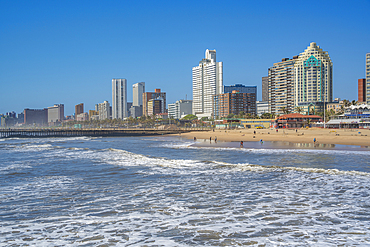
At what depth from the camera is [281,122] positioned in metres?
102

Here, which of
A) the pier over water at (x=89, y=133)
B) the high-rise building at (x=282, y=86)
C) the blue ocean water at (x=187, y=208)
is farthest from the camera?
the high-rise building at (x=282, y=86)

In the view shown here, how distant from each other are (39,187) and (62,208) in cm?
529

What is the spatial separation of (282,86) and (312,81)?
58.0 ft

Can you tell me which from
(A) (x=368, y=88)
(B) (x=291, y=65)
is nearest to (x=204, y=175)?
(A) (x=368, y=88)

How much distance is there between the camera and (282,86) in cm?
16912

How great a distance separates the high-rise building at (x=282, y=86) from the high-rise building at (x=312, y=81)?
341cm

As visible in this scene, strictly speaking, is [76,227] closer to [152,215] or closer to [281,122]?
[152,215]

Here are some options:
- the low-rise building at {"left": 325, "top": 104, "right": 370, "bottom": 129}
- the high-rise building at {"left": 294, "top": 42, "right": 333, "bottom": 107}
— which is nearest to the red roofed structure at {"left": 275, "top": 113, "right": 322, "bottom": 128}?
the low-rise building at {"left": 325, "top": 104, "right": 370, "bottom": 129}

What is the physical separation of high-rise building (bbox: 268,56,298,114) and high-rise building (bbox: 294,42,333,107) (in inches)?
134

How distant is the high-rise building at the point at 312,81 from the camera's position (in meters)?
156

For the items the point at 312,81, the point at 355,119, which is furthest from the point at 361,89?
the point at 355,119

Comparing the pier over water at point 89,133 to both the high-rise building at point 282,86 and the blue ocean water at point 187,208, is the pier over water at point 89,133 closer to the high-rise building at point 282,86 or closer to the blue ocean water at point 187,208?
the high-rise building at point 282,86

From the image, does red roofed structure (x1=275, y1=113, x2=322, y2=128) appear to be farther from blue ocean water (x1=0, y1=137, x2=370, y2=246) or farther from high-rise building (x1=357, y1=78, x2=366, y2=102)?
high-rise building (x1=357, y1=78, x2=366, y2=102)

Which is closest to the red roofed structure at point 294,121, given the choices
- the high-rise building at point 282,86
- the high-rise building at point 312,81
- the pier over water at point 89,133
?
the pier over water at point 89,133
